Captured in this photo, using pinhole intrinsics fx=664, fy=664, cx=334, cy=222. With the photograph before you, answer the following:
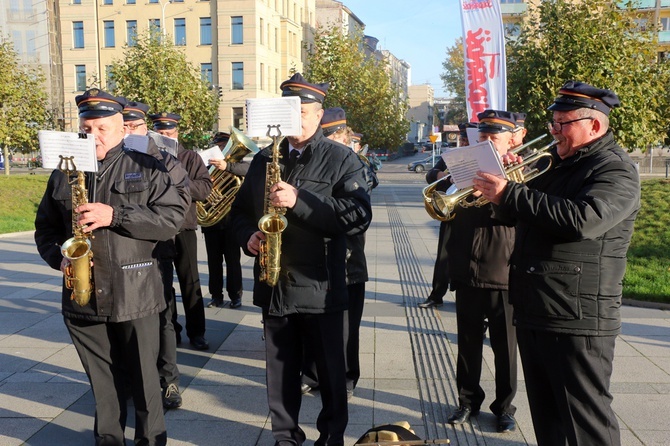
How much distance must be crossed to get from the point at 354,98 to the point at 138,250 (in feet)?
71.5

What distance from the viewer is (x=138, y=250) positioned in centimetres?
391

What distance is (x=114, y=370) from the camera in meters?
4.15

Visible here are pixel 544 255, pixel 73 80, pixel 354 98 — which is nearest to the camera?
pixel 544 255

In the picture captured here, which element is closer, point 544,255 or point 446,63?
point 544,255

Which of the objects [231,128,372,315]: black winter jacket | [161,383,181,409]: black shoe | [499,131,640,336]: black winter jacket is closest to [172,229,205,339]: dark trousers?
[161,383,181,409]: black shoe

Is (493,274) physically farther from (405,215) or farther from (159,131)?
(405,215)

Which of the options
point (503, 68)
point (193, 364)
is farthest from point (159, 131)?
point (503, 68)

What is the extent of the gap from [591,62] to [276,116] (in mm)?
12669

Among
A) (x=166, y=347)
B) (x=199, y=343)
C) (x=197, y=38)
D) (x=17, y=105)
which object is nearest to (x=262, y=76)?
(x=197, y=38)

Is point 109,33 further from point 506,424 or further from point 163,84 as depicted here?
point 506,424

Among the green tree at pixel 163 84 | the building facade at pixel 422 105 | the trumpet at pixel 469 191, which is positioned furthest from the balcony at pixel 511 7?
the building facade at pixel 422 105

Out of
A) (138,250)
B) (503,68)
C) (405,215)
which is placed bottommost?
(405,215)

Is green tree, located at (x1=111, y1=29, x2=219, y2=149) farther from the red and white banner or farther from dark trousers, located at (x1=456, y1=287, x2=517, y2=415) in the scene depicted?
dark trousers, located at (x1=456, y1=287, x2=517, y2=415)

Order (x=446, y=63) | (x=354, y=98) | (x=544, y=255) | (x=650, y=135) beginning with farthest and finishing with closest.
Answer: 1. (x=446, y=63)
2. (x=354, y=98)
3. (x=650, y=135)
4. (x=544, y=255)
